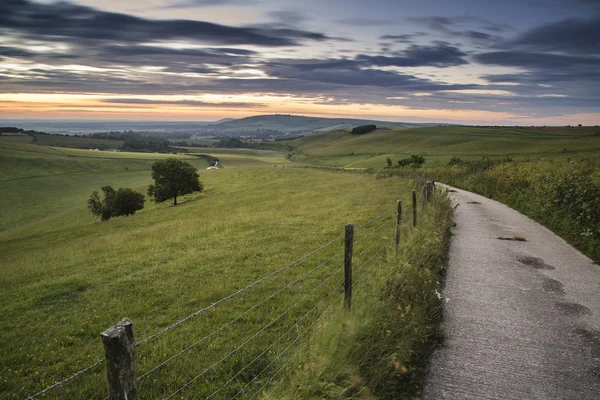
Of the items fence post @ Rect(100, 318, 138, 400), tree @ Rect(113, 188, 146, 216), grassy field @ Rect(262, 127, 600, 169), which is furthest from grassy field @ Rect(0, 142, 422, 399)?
grassy field @ Rect(262, 127, 600, 169)

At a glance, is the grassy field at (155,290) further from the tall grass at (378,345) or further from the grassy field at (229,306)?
the tall grass at (378,345)

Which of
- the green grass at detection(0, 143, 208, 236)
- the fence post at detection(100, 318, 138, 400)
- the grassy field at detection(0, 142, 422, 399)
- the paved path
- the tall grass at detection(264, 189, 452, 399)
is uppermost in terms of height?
the fence post at detection(100, 318, 138, 400)

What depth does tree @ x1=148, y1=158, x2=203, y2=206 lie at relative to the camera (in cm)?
5897

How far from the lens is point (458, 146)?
5049 inches

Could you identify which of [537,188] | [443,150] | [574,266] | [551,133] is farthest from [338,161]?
[574,266]

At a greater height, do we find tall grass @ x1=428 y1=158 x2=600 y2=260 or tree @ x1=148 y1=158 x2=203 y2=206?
tall grass @ x1=428 y1=158 x2=600 y2=260

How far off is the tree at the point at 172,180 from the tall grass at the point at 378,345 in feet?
179

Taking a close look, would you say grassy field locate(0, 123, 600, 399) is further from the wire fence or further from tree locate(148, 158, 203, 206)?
tree locate(148, 158, 203, 206)

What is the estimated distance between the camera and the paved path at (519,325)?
6.02 meters

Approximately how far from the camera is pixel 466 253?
13461 mm

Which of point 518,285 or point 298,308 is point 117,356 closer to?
point 298,308

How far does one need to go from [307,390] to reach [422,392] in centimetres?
214

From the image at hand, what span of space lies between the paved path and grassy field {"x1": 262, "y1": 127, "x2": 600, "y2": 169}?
70184 mm

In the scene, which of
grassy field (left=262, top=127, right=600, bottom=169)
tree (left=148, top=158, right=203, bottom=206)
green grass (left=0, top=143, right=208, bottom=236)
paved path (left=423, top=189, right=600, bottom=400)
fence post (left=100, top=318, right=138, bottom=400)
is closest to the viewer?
fence post (left=100, top=318, right=138, bottom=400)
